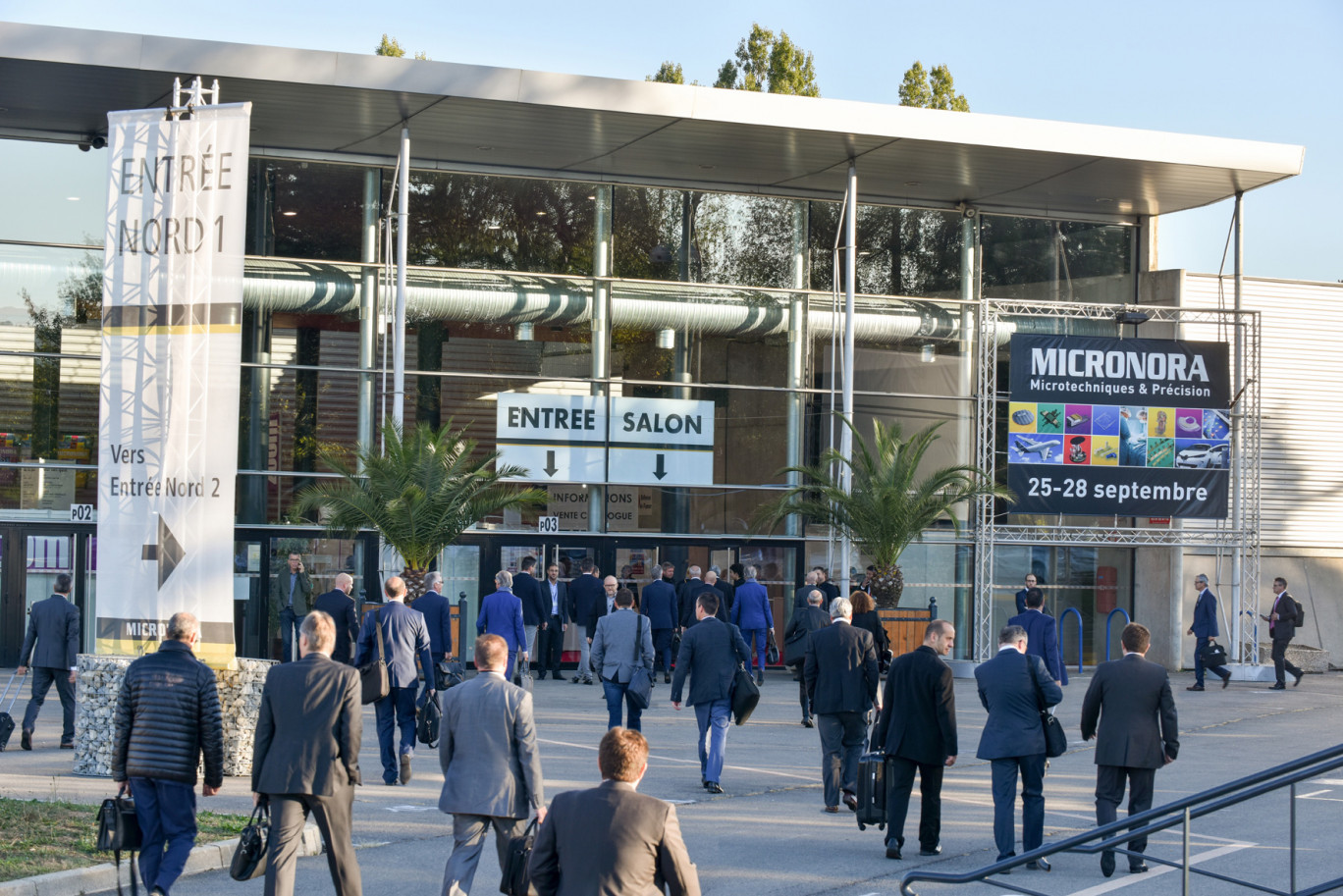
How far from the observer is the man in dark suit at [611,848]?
192 inches

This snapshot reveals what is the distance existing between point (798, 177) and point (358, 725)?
1892cm

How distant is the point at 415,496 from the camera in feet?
65.8

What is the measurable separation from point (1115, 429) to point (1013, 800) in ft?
53.1

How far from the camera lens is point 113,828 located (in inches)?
293

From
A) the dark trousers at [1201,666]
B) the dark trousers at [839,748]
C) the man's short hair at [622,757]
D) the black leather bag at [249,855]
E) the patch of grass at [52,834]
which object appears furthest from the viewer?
the dark trousers at [1201,666]

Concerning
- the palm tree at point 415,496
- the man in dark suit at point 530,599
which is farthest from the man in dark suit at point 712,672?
the palm tree at point 415,496

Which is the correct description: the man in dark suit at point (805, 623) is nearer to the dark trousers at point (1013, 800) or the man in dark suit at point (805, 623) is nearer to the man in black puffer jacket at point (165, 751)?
the dark trousers at point (1013, 800)

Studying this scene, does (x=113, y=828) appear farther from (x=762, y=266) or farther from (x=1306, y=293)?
(x=1306, y=293)

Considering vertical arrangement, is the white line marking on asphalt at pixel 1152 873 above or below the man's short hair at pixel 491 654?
below

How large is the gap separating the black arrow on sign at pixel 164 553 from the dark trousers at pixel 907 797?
6.47 meters

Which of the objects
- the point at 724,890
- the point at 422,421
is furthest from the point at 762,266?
the point at 724,890

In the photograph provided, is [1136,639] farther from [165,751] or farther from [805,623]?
[165,751]

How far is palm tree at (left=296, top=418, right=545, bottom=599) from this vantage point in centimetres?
2014

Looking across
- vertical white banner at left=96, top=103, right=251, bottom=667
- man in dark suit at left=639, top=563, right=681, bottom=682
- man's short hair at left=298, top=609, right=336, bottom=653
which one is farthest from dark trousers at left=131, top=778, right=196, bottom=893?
man in dark suit at left=639, top=563, right=681, bottom=682
